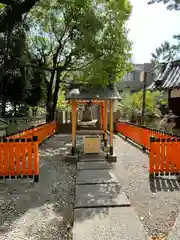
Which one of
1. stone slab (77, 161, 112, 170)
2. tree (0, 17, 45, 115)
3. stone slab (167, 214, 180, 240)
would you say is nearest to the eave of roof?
stone slab (77, 161, 112, 170)

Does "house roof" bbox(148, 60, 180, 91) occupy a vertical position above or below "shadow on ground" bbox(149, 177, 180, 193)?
above

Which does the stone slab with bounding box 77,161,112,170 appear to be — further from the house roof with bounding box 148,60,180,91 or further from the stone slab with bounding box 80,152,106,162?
the house roof with bounding box 148,60,180,91

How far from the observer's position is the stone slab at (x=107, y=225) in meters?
3.37

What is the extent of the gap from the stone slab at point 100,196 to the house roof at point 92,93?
3.51 meters

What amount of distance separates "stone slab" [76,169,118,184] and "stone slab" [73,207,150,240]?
1.62 metres

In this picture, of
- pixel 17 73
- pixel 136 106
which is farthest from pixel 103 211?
pixel 136 106

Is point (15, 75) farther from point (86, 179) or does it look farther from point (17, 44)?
point (86, 179)

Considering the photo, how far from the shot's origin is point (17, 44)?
46.5 ft

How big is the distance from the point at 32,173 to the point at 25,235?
9.16 feet

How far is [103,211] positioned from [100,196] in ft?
2.32

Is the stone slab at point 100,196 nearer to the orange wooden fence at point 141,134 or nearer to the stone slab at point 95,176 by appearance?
the stone slab at point 95,176

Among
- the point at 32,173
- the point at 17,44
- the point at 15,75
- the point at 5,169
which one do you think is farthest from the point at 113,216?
the point at 15,75

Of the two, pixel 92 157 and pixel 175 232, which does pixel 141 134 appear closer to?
pixel 92 157

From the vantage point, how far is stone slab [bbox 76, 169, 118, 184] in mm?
5938
